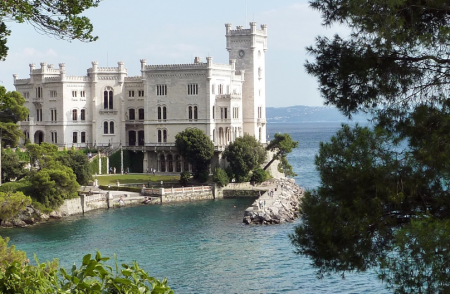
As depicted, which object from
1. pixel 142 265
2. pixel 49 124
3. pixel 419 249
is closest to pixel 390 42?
pixel 419 249

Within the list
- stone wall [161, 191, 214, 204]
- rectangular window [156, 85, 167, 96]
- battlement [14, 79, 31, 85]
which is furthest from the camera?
battlement [14, 79, 31, 85]

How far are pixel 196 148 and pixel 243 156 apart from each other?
4.12m

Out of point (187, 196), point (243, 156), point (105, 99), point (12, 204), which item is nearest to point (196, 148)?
point (243, 156)

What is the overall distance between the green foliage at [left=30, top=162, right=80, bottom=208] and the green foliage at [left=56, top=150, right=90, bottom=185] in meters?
4.30

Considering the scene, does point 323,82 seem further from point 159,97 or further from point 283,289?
Result: point 159,97

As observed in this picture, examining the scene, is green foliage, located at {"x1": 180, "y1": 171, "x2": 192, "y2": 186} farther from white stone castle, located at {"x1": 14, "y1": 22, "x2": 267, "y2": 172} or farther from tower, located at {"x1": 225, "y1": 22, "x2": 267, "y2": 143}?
tower, located at {"x1": 225, "y1": 22, "x2": 267, "y2": 143}

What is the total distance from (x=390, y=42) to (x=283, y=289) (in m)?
17.3

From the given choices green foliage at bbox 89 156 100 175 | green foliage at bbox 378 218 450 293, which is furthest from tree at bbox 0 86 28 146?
green foliage at bbox 378 218 450 293

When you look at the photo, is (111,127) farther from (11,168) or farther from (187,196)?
(11,168)

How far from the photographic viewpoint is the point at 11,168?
184ft

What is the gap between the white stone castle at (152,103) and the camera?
2672 inches

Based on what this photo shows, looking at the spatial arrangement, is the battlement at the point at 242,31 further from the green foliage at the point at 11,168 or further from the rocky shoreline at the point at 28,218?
the rocky shoreline at the point at 28,218

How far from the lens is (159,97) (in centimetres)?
6912

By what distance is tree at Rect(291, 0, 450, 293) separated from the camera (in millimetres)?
14945
